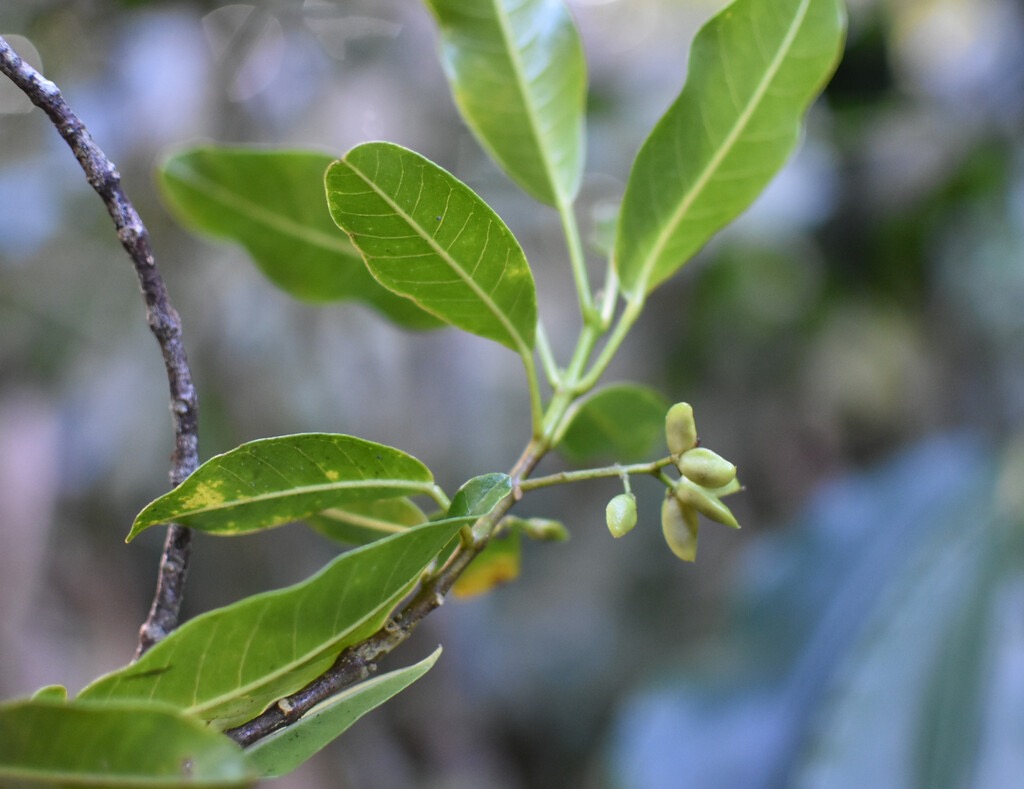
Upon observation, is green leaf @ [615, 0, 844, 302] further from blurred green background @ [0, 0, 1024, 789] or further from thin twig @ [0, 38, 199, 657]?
blurred green background @ [0, 0, 1024, 789]

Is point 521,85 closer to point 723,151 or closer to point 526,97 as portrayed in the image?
point 526,97

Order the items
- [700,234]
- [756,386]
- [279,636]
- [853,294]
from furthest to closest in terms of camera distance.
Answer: [756,386] < [853,294] < [700,234] < [279,636]

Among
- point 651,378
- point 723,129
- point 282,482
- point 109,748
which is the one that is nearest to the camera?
point 109,748

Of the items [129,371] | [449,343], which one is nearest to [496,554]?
[449,343]

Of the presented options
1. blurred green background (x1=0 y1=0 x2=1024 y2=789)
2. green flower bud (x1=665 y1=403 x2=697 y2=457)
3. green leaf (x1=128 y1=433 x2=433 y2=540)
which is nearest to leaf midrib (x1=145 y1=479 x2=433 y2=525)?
green leaf (x1=128 y1=433 x2=433 y2=540)

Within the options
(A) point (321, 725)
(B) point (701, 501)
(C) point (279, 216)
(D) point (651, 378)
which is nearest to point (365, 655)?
(A) point (321, 725)

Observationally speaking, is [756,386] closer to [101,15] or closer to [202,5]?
[202,5]
